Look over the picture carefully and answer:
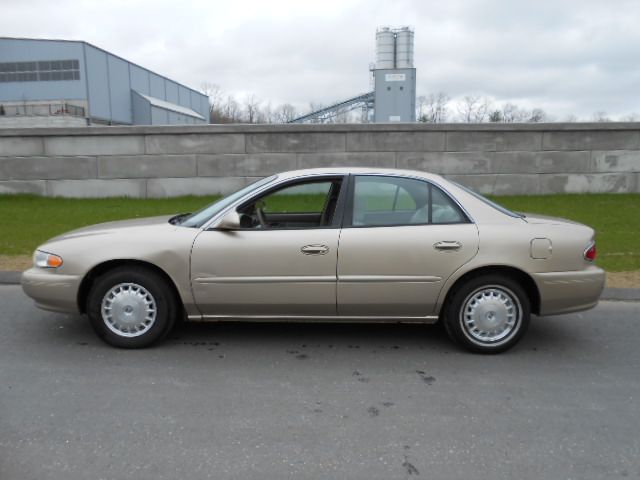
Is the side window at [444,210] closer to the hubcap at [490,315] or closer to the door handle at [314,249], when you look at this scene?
the hubcap at [490,315]

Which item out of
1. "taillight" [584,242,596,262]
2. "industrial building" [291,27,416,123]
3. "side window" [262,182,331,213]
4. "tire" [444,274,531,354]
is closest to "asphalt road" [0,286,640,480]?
"tire" [444,274,531,354]

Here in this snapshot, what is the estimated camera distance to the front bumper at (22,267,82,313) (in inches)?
166

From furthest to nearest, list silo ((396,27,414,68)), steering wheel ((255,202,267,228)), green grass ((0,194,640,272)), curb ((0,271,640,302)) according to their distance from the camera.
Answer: silo ((396,27,414,68)) < green grass ((0,194,640,272)) < curb ((0,271,640,302)) < steering wheel ((255,202,267,228))

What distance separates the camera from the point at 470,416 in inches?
128

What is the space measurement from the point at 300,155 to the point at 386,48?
32.3 meters

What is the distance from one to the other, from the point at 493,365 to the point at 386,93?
36.6 metres

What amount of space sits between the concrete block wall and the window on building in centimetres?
3905

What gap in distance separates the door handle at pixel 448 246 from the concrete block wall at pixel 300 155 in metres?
7.83

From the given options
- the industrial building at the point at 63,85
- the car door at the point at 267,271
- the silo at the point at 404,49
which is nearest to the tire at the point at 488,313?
the car door at the point at 267,271

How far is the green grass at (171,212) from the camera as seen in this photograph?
7.61 m

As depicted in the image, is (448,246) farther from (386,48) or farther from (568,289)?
(386,48)

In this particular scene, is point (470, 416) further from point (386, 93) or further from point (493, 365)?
point (386, 93)

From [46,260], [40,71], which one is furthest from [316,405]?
[40,71]

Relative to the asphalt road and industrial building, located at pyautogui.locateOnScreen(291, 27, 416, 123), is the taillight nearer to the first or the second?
the asphalt road
